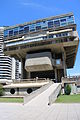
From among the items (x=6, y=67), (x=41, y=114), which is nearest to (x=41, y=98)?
(x=41, y=114)

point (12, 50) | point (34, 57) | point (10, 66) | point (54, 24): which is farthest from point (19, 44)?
point (10, 66)

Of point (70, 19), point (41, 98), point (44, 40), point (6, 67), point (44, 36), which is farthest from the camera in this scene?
point (6, 67)

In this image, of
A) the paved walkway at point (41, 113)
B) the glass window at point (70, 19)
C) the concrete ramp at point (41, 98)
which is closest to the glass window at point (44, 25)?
the glass window at point (70, 19)

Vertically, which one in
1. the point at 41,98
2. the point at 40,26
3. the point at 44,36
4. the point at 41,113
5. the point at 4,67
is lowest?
the point at 41,98

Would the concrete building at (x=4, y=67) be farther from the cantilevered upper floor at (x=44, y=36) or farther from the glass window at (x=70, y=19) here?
the glass window at (x=70, y=19)

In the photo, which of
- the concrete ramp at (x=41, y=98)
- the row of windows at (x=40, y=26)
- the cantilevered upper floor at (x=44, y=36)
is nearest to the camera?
the concrete ramp at (x=41, y=98)

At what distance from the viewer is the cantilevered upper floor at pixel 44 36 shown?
42.8m

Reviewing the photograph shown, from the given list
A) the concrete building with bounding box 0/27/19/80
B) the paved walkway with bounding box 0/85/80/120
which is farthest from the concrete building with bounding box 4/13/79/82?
the concrete building with bounding box 0/27/19/80

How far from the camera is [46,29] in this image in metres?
45.7

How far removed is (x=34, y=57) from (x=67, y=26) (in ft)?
46.4

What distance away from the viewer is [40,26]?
1850 inches

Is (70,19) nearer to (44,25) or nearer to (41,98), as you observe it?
(44,25)

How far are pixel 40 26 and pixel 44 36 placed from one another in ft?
15.3

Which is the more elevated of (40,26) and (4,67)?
(40,26)
